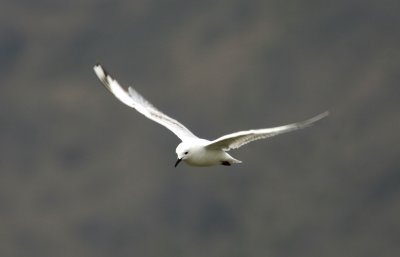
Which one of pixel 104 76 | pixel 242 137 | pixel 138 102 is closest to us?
pixel 242 137

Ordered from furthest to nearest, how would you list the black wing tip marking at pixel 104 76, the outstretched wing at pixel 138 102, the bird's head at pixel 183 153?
the black wing tip marking at pixel 104 76 < the outstretched wing at pixel 138 102 < the bird's head at pixel 183 153

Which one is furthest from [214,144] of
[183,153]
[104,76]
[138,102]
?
[104,76]

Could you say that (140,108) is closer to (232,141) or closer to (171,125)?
(171,125)

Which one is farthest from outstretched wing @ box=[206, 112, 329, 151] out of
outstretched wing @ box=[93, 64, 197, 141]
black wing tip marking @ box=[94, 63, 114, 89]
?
black wing tip marking @ box=[94, 63, 114, 89]

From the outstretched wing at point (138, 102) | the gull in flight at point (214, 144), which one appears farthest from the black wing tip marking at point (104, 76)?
the gull in flight at point (214, 144)

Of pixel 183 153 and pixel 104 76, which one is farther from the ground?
pixel 104 76

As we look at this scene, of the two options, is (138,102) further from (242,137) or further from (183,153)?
(242,137)

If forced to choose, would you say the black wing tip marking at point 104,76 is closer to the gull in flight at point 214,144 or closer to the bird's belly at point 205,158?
the gull in flight at point 214,144

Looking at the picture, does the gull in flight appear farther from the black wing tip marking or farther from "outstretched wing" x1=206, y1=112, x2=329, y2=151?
the black wing tip marking

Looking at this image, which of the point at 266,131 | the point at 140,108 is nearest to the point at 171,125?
the point at 140,108
